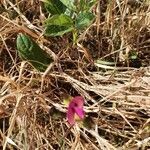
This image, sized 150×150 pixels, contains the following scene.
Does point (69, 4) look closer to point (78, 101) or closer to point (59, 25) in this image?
point (59, 25)

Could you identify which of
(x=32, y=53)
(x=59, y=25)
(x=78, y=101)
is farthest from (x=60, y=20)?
(x=78, y=101)

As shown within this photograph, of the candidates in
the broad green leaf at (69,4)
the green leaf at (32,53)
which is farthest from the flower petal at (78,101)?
the broad green leaf at (69,4)

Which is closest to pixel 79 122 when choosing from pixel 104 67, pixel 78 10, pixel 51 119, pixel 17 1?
pixel 51 119

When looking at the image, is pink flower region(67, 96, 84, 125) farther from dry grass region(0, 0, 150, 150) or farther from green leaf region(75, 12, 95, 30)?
green leaf region(75, 12, 95, 30)

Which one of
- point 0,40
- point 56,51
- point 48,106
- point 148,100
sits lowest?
point 148,100

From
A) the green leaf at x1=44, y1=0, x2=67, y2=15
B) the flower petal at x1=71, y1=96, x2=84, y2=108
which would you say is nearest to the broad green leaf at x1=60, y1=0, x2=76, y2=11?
the green leaf at x1=44, y1=0, x2=67, y2=15

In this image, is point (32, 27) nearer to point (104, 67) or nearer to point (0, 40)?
point (0, 40)

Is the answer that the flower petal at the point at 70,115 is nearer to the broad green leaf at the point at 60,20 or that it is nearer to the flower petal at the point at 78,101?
the flower petal at the point at 78,101
